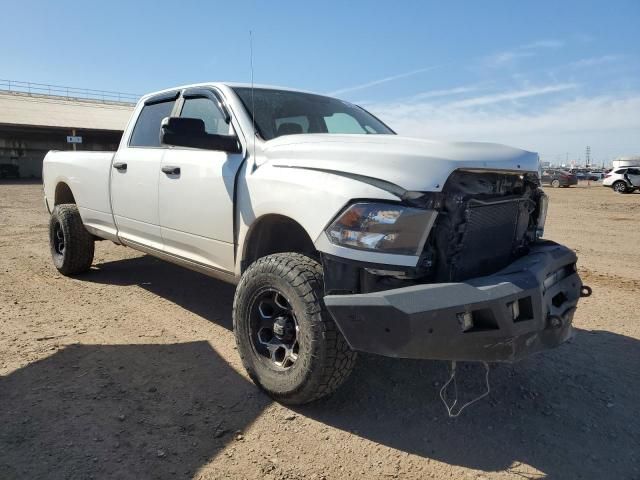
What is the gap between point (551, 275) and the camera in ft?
9.29

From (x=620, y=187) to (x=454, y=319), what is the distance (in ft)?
99.0

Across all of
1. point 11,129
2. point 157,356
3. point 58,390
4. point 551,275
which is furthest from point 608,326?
point 11,129

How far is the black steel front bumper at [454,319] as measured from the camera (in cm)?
232

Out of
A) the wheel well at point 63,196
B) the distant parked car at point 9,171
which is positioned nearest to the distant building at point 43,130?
the distant parked car at point 9,171

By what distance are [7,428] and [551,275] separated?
3.07 meters

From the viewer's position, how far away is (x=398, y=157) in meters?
2.59

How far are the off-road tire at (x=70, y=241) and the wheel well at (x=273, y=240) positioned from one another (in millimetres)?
3217

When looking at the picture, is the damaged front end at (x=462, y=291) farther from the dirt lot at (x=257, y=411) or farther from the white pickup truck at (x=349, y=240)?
the dirt lot at (x=257, y=411)

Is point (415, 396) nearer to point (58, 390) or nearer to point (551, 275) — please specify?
point (551, 275)

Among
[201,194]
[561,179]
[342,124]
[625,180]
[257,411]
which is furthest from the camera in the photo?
[561,179]

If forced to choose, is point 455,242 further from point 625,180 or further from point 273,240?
point 625,180

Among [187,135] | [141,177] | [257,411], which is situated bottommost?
[257,411]

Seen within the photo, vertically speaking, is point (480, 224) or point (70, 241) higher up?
point (480, 224)

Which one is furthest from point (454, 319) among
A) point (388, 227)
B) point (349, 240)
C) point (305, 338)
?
point (305, 338)
